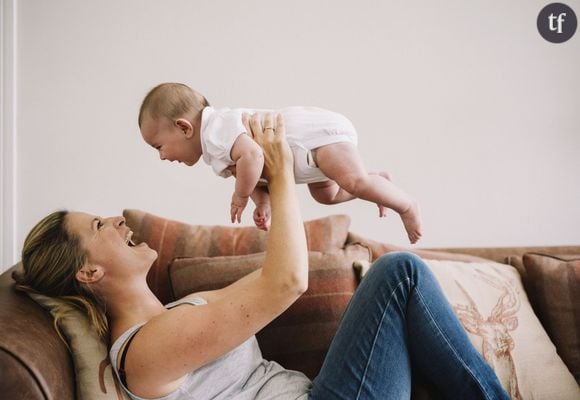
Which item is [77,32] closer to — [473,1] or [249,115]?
[249,115]

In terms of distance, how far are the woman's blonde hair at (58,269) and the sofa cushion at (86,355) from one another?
0.03 m

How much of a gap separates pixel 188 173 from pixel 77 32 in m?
0.73

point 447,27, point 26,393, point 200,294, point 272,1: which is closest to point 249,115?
point 200,294

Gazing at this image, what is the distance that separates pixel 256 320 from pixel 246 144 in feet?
1.33

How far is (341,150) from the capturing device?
1297mm

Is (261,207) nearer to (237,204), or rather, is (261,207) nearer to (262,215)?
(262,215)

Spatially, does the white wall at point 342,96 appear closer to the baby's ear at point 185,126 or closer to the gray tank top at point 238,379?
the baby's ear at point 185,126

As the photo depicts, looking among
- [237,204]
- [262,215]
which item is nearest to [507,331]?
[262,215]

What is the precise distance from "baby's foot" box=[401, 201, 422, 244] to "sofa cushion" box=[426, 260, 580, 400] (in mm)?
342

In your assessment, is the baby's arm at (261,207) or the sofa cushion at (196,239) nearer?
the baby's arm at (261,207)

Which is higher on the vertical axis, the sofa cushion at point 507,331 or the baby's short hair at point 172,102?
the baby's short hair at point 172,102

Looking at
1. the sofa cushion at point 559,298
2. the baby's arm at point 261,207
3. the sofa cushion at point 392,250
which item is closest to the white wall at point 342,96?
the sofa cushion at point 392,250

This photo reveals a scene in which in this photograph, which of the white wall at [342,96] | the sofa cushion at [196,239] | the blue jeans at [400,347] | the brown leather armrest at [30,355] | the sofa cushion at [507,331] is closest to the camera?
the brown leather armrest at [30,355]

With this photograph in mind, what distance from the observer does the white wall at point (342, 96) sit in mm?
2141
